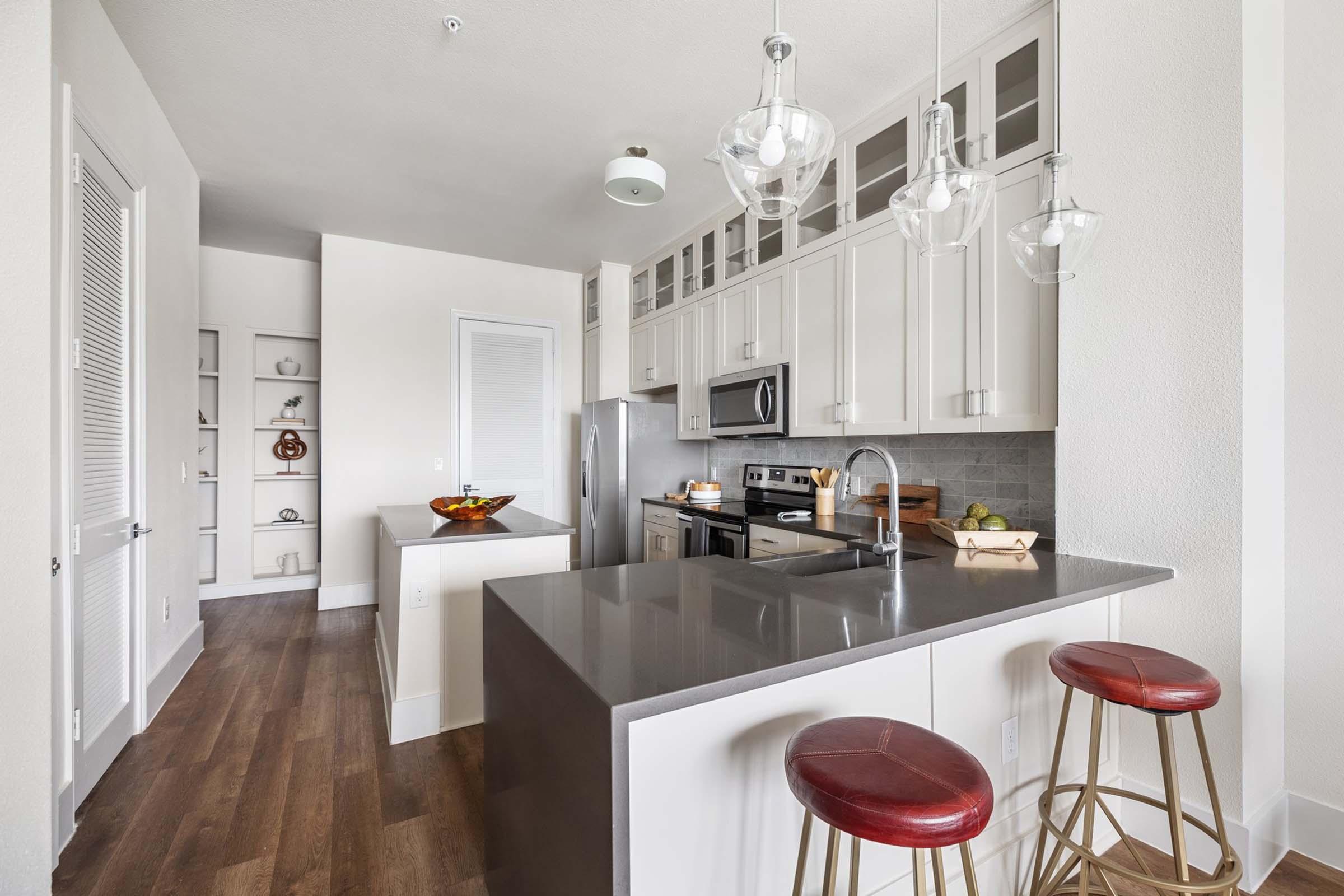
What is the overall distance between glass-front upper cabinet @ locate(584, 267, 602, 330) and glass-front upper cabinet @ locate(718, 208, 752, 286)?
4.77 ft

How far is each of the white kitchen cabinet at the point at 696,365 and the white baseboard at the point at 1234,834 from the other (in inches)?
107

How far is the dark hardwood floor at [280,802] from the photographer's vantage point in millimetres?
1588

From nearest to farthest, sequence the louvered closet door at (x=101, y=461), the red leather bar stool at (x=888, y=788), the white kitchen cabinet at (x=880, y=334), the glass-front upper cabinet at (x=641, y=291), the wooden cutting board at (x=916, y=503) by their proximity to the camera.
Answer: the red leather bar stool at (x=888, y=788), the louvered closet door at (x=101, y=461), the white kitchen cabinet at (x=880, y=334), the wooden cutting board at (x=916, y=503), the glass-front upper cabinet at (x=641, y=291)

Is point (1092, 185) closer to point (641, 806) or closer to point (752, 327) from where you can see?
point (752, 327)

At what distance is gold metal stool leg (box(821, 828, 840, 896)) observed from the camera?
92cm

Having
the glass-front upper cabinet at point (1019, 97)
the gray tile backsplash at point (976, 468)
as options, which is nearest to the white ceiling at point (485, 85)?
the glass-front upper cabinet at point (1019, 97)

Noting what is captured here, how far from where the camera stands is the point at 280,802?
1918 millimetres

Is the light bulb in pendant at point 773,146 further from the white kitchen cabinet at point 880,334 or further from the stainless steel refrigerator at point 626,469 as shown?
the stainless steel refrigerator at point 626,469

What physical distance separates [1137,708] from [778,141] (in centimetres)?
147

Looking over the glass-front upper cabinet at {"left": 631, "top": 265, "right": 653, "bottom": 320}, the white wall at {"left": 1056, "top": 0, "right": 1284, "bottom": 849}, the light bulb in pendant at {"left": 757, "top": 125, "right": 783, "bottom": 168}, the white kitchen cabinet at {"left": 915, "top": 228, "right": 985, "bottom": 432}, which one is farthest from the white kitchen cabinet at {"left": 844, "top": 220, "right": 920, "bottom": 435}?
the glass-front upper cabinet at {"left": 631, "top": 265, "right": 653, "bottom": 320}

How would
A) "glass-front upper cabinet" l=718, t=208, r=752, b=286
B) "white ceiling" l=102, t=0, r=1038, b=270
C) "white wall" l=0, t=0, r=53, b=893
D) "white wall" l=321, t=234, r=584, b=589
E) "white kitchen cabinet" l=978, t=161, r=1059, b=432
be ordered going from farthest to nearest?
"white wall" l=321, t=234, r=584, b=589 < "glass-front upper cabinet" l=718, t=208, r=752, b=286 < "white ceiling" l=102, t=0, r=1038, b=270 < "white kitchen cabinet" l=978, t=161, r=1059, b=432 < "white wall" l=0, t=0, r=53, b=893

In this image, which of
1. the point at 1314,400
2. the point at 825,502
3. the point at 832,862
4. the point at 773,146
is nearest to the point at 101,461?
the point at 773,146

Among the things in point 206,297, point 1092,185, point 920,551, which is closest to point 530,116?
point 1092,185

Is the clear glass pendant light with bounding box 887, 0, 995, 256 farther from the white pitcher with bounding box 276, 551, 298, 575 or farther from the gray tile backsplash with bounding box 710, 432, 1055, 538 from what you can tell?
the white pitcher with bounding box 276, 551, 298, 575
